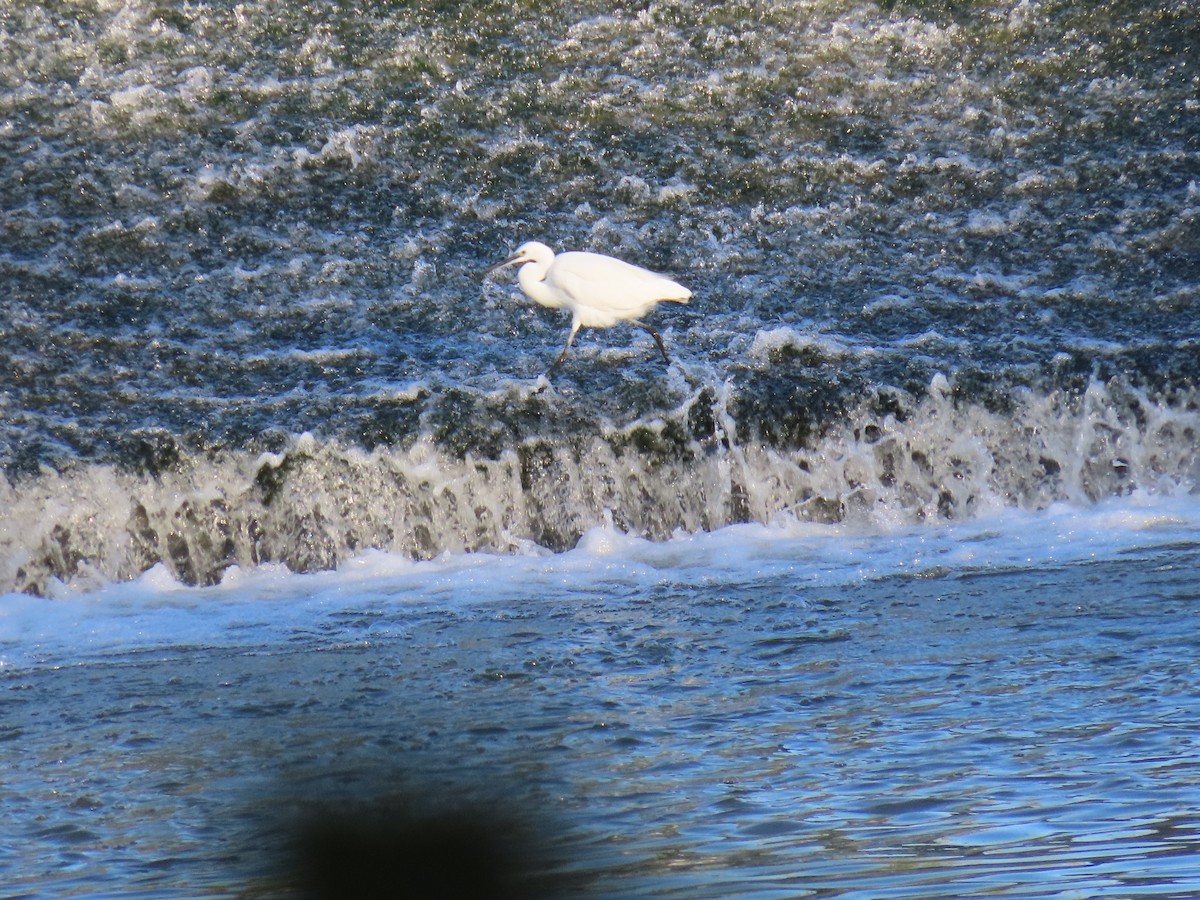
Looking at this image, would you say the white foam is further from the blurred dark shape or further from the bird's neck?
the blurred dark shape

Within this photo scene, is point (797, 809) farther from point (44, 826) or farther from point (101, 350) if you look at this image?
point (101, 350)

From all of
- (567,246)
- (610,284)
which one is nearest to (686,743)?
(610,284)

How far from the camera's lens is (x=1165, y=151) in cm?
1127

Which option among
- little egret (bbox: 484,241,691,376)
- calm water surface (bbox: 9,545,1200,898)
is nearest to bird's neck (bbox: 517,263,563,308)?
little egret (bbox: 484,241,691,376)

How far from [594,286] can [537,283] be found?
0.46 metres

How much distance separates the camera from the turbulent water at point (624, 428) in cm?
387

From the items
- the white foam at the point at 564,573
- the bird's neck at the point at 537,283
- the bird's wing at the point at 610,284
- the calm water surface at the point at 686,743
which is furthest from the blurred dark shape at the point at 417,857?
the bird's neck at the point at 537,283

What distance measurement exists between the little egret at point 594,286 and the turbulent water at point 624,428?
47 cm

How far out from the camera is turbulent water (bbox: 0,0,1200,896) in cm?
387

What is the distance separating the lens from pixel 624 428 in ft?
28.0

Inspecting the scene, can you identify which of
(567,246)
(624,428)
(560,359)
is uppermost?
(567,246)

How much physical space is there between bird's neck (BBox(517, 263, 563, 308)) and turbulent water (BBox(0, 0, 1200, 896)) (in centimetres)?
47

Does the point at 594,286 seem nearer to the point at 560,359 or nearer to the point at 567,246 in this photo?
the point at 560,359

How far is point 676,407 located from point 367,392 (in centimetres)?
157
